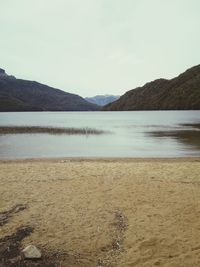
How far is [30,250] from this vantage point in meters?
7.90

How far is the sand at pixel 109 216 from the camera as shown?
8086 mm

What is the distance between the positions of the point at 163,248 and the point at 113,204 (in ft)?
11.4

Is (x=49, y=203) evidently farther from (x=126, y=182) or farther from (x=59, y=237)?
(x=126, y=182)

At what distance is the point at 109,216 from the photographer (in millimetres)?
10438

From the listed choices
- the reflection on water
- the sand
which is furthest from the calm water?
the sand

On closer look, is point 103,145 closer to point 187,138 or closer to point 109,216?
point 187,138

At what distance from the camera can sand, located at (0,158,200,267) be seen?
26.5ft

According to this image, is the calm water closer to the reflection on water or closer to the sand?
the reflection on water

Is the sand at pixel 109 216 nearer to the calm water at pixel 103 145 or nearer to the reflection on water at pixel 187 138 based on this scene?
the calm water at pixel 103 145

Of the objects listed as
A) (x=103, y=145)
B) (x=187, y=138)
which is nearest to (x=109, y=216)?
(x=103, y=145)

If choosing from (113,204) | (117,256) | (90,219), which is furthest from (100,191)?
(117,256)

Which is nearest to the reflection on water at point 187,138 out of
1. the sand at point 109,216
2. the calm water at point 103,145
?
the calm water at point 103,145

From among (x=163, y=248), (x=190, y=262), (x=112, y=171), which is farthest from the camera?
(x=112, y=171)

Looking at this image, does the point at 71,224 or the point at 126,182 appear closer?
the point at 71,224
